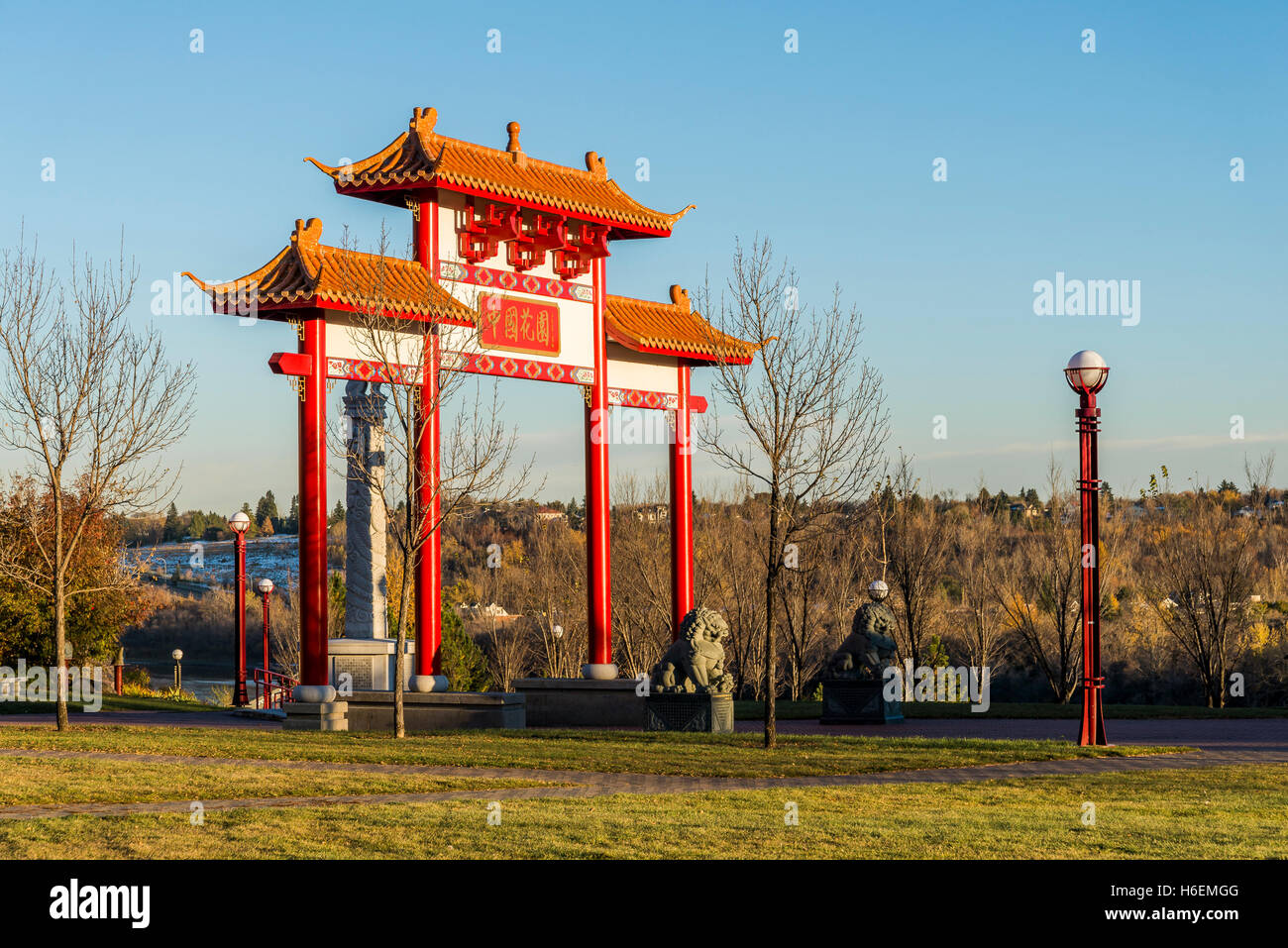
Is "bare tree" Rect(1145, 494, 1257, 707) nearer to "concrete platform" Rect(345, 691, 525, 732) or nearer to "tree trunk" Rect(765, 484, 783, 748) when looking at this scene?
"tree trunk" Rect(765, 484, 783, 748)

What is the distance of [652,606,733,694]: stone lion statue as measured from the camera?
17.4 metres

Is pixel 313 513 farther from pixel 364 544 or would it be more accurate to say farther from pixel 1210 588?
pixel 1210 588

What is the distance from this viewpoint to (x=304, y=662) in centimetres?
1695

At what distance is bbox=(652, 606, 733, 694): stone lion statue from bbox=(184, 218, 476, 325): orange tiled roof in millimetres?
5518

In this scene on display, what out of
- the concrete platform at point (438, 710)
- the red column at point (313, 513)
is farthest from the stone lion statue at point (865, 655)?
the red column at point (313, 513)

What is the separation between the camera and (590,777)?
37.9 ft

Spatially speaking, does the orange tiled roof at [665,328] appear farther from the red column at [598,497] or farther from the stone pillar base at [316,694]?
the stone pillar base at [316,694]

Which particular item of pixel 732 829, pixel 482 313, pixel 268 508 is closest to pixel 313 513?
pixel 482 313

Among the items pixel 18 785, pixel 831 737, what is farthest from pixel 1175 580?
pixel 18 785

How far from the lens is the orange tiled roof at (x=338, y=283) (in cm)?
1673

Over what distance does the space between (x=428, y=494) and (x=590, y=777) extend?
6.95m

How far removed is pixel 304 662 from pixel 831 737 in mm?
7146

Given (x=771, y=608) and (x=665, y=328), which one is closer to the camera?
(x=771, y=608)

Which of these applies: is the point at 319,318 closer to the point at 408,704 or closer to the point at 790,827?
the point at 408,704
